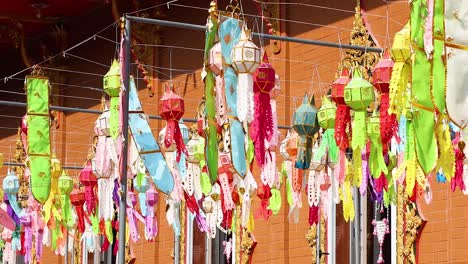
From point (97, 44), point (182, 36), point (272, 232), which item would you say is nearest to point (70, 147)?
point (97, 44)

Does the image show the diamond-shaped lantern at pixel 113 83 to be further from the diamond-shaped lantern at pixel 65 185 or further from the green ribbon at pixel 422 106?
the green ribbon at pixel 422 106

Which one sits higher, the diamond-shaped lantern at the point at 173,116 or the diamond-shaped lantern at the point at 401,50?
the diamond-shaped lantern at the point at 401,50

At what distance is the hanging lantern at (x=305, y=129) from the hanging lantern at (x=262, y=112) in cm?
132

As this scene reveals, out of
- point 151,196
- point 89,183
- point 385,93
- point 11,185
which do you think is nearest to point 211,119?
A: point 385,93

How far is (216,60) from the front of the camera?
57.4ft

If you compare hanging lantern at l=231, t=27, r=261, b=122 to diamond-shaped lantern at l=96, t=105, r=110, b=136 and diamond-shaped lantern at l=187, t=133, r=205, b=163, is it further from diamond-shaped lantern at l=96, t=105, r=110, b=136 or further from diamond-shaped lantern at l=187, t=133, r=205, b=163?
diamond-shaped lantern at l=96, t=105, r=110, b=136

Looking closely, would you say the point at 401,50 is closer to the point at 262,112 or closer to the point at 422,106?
the point at 262,112

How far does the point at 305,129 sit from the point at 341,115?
1112 millimetres

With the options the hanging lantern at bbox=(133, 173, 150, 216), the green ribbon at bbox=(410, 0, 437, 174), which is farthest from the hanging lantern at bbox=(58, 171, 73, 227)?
the green ribbon at bbox=(410, 0, 437, 174)

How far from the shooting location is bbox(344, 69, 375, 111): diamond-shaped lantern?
17.3 metres

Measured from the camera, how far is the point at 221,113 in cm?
1733

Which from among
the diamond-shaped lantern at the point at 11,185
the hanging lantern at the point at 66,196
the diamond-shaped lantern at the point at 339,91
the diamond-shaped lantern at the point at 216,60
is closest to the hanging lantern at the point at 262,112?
the diamond-shaped lantern at the point at 216,60

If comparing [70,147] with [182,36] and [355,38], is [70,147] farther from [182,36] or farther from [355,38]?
[355,38]

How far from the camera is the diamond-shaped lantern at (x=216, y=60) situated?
57.2 ft
